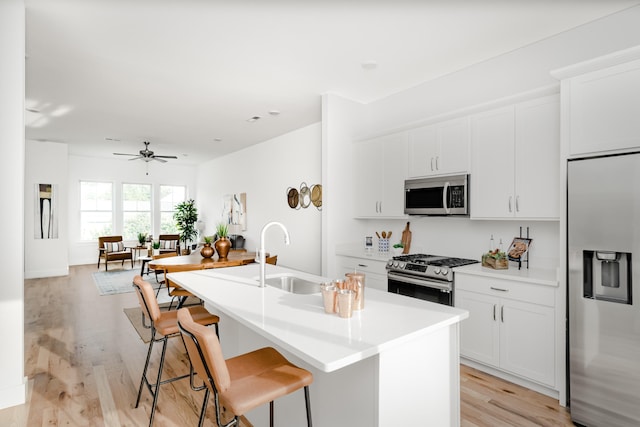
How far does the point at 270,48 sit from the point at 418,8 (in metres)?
1.34

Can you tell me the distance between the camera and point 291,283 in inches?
110

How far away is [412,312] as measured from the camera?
71.8 inches

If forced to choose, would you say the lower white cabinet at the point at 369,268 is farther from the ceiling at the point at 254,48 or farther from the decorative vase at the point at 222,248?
the ceiling at the point at 254,48

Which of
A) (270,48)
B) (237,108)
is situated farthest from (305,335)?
(237,108)

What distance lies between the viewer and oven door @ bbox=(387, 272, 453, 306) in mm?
3232

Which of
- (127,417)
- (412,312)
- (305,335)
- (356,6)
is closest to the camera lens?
(305,335)

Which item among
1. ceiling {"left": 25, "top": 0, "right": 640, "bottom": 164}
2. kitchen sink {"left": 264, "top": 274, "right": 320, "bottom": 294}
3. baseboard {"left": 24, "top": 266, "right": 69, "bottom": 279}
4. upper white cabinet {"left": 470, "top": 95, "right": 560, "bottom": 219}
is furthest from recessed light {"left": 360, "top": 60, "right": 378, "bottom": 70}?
baseboard {"left": 24, "top": 266, "right": 69, "bottom": 279}

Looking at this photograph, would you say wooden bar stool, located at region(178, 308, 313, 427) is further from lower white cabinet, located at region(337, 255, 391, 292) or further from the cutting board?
the cutting board

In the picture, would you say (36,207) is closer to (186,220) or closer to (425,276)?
(186,220)

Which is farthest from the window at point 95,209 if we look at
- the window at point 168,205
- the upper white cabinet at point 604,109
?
the upper white cabinet at point 604,109

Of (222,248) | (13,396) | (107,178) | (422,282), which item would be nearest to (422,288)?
(422,282)

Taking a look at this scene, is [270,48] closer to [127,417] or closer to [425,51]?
[425,51]

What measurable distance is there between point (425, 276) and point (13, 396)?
3.35 meters

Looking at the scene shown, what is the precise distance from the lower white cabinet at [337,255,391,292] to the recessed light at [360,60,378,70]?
203 centimetres
